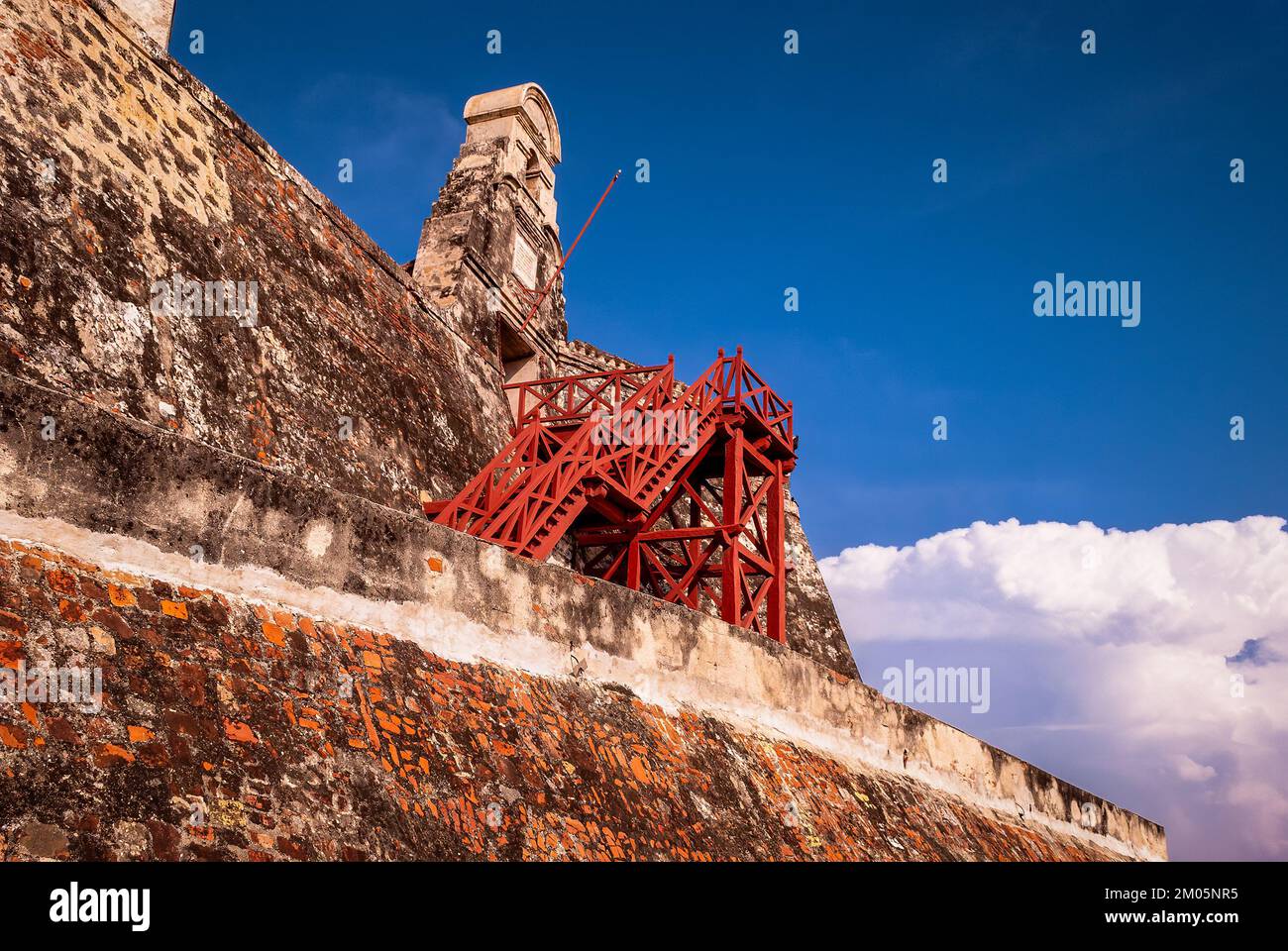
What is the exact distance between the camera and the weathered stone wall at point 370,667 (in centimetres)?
423

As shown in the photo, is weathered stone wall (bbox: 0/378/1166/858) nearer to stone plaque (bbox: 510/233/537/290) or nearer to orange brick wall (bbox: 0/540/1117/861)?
orange brick wall (bbox: 0/540/1117/861)

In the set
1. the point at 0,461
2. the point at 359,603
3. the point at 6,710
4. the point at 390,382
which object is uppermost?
the point at 390,382

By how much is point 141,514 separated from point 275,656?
0.84 metres

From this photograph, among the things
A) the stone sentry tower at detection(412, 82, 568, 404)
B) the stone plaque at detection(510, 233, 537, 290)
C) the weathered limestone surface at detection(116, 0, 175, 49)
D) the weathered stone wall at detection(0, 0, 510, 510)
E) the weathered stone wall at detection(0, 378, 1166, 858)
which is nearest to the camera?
the weathered stone wall at detection(0, 378, 1166, 858)

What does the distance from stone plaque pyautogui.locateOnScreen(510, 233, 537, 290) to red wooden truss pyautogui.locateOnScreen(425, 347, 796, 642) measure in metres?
3.10

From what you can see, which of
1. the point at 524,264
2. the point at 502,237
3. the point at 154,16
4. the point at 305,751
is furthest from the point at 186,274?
the point at 524,264

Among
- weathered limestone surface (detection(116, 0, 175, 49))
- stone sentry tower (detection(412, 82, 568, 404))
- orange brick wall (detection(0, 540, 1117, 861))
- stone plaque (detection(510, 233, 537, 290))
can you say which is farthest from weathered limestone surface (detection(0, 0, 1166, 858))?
stone plaque (detection(510, 233, 537, 290))

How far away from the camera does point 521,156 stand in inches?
791

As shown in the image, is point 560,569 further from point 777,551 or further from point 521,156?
point 521,156

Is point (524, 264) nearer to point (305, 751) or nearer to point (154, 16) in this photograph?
point (154, 16)

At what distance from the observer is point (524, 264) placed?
19281 millimetres

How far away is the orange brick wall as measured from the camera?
12.5ft
